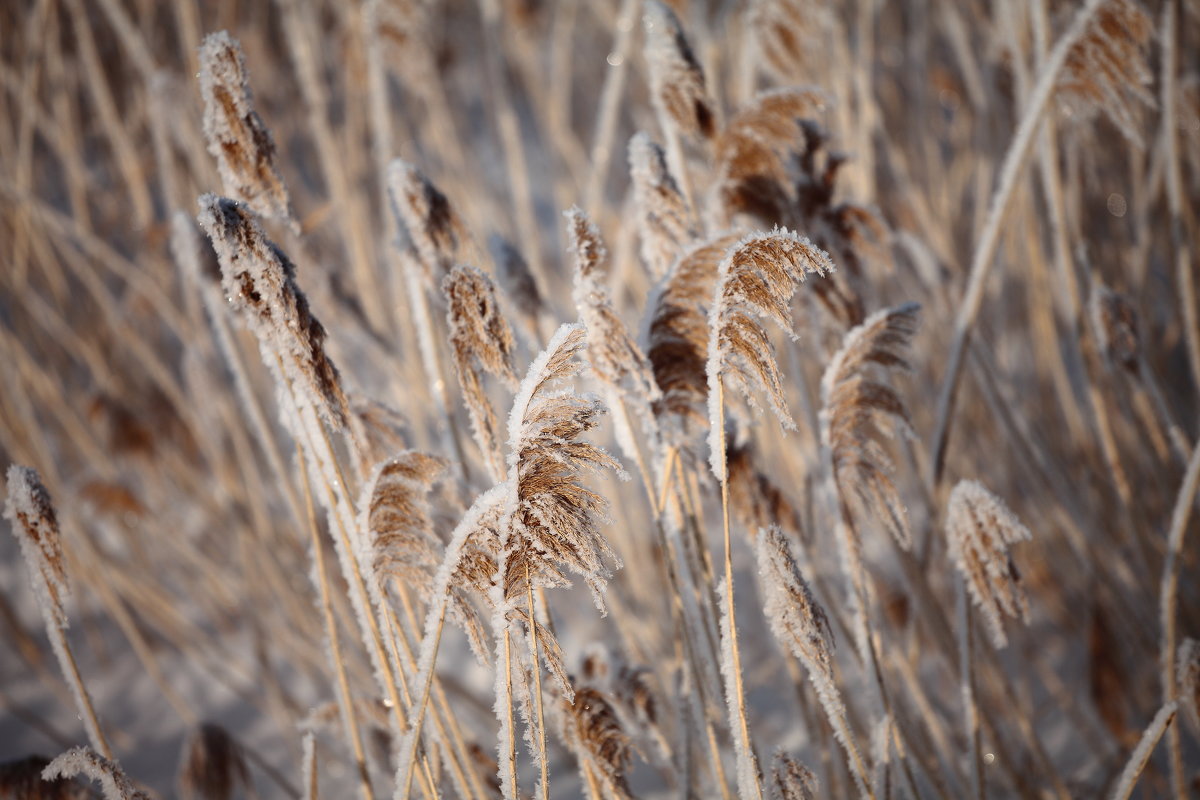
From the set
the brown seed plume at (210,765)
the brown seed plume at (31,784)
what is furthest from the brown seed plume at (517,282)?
the brown seed plume at (210,765)

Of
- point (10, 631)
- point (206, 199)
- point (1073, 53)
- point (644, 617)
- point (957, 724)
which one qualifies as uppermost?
point (10, 631)

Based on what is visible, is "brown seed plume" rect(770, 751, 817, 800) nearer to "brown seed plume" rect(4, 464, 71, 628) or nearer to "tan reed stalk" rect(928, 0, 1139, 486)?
"tan reed stalk" rect(928, 0, 1139, 486)

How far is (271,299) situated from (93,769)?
54cm

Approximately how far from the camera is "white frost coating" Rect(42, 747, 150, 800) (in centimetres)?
77

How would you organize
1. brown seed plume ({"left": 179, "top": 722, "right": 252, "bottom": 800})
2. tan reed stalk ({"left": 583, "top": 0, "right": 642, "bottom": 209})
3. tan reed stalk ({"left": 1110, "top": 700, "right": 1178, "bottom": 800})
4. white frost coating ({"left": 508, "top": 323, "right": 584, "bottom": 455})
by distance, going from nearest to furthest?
1. white frost coating ({"left": 508, "top": 323, "right": 584, "bottom": 455})
2. tan reed stalk ({"left": 1110, "top": 700, "right": 1178, "bottom": 800})
3. brown seed plume ({"left": 179, "top": 722, "right": 252, "bottom": 800})
4. tan reed stalk ({"left": 583, "top": 0, "right": 642, "bottom": 209})

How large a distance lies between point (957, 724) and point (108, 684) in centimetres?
264

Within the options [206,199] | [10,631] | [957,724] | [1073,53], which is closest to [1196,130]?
[1073,53]

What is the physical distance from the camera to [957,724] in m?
1.67

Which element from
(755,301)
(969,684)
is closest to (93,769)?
(755,301)

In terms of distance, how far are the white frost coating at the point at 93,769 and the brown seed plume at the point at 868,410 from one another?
0.87 m

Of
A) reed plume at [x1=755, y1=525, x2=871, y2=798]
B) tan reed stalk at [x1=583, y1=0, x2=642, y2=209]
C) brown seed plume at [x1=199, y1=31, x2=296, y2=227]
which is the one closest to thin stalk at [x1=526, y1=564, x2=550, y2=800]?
reed plume at [x1=755, y1=525, x2=871, y2=798]

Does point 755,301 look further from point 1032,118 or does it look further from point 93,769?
point 93,769

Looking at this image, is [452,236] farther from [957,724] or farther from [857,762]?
[957,724]

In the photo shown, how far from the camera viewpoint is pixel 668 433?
82 centimetres
